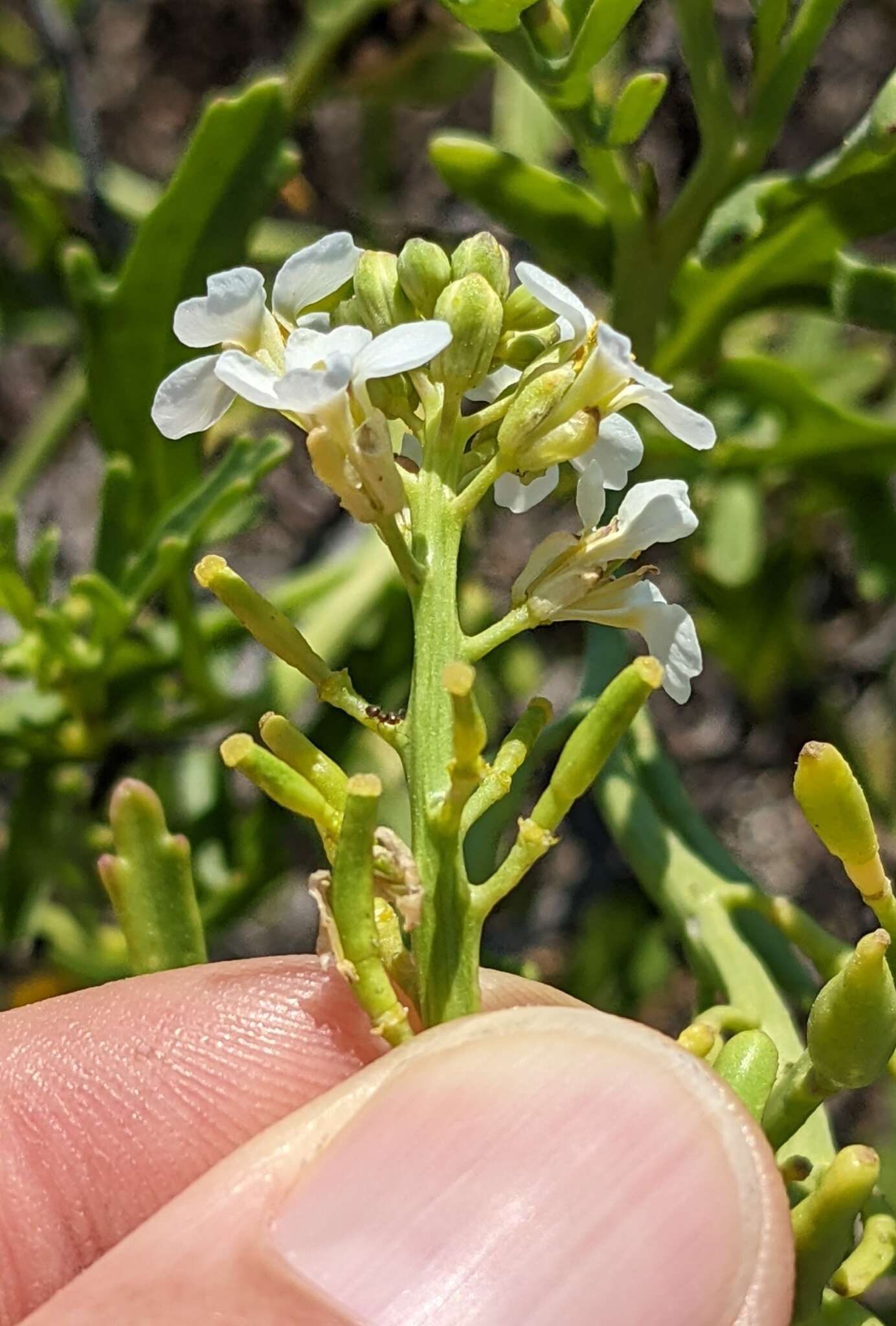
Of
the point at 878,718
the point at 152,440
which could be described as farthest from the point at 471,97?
the point at 152,440

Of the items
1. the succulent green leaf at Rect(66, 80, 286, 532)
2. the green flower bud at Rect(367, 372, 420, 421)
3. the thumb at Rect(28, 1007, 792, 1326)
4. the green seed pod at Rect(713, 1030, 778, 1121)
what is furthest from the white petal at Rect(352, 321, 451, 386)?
the succulent green leaf at Rect(66, 80, 286, 532)

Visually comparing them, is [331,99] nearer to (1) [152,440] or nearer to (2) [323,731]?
(1) [152,440]

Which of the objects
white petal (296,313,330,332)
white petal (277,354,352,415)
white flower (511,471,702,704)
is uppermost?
white petal (277,354,352,415)

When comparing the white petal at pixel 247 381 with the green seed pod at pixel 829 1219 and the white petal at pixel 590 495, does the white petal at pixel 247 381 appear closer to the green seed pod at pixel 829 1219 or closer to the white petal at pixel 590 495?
the white petal at pixel 590 495

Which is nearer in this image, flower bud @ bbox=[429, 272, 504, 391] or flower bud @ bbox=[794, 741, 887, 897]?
flower bud @ bbox=[794, 741, 887, 897]

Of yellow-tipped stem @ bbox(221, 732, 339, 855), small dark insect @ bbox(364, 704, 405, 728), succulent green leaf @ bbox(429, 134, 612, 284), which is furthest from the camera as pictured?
succulent green leaf @ bbox(429, 134, 612, 284)

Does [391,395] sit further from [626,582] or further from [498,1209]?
[498,1209]

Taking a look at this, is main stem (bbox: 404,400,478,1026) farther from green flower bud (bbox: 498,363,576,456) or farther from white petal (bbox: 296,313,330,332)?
white petal (bbox: 296,313,330,332)
